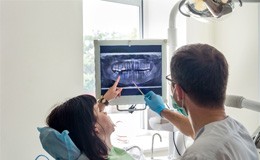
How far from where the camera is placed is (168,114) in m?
2.00

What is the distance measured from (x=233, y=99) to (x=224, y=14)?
18.4 inches

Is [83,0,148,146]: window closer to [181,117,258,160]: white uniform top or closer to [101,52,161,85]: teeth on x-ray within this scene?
[101,52,161,85]: teeth on x-ray

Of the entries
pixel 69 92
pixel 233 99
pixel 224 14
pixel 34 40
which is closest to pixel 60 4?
pixel 34 40

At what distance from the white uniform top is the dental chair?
0.65 m

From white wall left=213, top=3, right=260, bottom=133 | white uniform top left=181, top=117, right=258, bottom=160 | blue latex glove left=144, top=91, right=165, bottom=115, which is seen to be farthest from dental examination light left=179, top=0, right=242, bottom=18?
white wall left=213, top=3, right=260, bottom=133

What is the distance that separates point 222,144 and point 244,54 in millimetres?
1773

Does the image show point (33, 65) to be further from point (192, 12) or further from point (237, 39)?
point (237, 39)

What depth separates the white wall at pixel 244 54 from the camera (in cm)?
263

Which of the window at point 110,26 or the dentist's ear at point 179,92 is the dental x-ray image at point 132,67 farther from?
the dentist's ear at point 179,92

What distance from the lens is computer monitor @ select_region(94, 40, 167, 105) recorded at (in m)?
2.11

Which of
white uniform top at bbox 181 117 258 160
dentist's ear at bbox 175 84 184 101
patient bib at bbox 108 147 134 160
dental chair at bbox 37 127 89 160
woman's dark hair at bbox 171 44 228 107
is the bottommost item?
patient bib at bbox 108 147 134 160

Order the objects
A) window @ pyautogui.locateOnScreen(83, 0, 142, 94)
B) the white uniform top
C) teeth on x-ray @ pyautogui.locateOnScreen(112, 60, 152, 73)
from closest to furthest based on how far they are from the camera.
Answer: the white uniform top
teeth on x-ray @ pyautogui.locateOnScreen(112, 60, 152, 73)
window @ pyautogui.locateOnScreen(83, 0, 142, 94)

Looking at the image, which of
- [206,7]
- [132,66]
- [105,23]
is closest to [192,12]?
[206,7]

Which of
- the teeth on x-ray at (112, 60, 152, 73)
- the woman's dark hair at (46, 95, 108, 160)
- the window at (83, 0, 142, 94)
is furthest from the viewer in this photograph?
the window at (83, 0, 142, 94)
